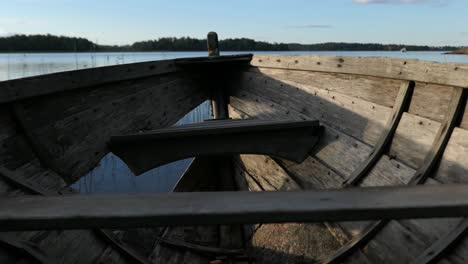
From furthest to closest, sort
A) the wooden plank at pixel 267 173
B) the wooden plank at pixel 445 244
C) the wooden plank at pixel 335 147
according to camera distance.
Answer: the wooden plank at pixel 267 173 → the wooden plank at pixel 335 147 → the wooden plank at pixel 445 244

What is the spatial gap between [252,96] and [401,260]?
2838 mm

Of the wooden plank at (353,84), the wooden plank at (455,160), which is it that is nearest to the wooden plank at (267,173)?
the wooden plank at (353,84)

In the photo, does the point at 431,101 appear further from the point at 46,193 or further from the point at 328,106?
the point at 46,193

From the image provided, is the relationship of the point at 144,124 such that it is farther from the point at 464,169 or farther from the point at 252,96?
the point at 464,169

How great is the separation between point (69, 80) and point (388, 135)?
2448 mm

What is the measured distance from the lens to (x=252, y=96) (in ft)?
15.6

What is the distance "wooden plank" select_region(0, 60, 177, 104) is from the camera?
7.79 feet

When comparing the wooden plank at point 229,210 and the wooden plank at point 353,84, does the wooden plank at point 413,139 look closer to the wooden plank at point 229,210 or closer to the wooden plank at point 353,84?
the wooden plank at point 353,84

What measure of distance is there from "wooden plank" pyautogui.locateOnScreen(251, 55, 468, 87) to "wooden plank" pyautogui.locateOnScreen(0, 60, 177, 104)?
1.56 metres

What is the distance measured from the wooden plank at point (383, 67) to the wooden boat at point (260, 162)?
0.03 feet

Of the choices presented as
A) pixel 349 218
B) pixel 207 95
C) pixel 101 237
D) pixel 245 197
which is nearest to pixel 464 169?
pixel 349 218

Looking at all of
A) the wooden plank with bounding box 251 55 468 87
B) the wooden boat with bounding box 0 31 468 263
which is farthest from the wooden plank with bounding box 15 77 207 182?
the wooden plank with bounding box 251 55 468 87

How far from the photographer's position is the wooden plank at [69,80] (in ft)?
7.79

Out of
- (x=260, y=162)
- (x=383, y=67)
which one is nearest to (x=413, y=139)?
(x=383, y=67)
